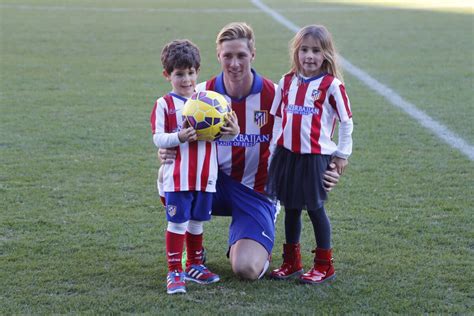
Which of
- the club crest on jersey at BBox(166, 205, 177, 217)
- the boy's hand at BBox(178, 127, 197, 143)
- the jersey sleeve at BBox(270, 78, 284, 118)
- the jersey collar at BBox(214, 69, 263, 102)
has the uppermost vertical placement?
the jersey collar at BBox(214, 69, 263, 102)

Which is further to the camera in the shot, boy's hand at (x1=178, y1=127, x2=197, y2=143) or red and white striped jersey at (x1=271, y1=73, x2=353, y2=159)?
red and white striped jersey at (x1=271, y1=73, x2=353, y2=159)

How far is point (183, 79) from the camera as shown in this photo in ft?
16.0

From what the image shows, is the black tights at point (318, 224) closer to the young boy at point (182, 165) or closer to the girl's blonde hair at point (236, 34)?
the young boy at point (182, 165)

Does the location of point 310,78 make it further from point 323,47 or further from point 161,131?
point 161,131

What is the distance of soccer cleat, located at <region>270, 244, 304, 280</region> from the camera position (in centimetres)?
496

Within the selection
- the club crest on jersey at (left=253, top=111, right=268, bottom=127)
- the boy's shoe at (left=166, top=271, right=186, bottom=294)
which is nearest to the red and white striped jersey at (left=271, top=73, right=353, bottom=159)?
the club crest on jersey at (left=253, top=111, right=268, bottom=127)

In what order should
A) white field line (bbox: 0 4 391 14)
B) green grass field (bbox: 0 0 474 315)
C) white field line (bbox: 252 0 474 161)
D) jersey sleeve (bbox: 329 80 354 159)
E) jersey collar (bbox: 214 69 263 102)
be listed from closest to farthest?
green grass field (bbox: 0 0 474 315) < jersey sleeve (bbox: 329 80 354 159) < jersey collar (bbox: 214 69 263 102) < white field line (bbox: 252 0 474 161) < white field line (bbox: 0 4 391 14)

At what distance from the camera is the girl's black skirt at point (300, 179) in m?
4.79

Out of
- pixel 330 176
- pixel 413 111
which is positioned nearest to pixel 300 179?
pixel 330 176

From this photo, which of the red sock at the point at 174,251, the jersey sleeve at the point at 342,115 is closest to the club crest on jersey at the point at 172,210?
the red sock at the point at 174,251

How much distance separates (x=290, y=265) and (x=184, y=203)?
726 mm

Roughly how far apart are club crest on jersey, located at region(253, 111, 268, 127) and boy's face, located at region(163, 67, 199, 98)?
43 cm

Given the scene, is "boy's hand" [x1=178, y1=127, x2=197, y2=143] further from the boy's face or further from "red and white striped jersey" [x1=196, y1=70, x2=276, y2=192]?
"red and white striped jersey" [x1=196, y1=70, x2=276, y2=192]

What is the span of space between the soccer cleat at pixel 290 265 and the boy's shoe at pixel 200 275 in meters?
0.35
